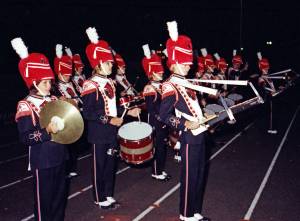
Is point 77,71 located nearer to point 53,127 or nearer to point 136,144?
point 136,144

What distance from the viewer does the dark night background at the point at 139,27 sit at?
17.6 metres

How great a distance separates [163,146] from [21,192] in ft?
8.98

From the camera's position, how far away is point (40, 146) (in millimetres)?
3637

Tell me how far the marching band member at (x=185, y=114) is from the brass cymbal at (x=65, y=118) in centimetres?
116

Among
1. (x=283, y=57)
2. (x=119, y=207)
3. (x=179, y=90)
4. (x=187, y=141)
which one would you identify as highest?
(x=179, y=90)

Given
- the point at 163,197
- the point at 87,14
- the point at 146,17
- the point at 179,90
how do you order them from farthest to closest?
the point at 146,17, the point at 87,14, the point at 163,197, the point at 179,90

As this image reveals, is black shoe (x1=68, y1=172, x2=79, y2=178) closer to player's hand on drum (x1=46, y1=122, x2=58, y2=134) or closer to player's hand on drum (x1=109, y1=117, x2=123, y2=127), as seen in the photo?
player's hand on drum (x1=109, y1=117, x2=123, y2=127)

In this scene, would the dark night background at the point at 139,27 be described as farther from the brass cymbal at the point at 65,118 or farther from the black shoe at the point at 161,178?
A: the brass cymbal at the point at 65,118

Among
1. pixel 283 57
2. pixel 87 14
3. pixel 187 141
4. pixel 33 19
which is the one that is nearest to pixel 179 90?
pixel 187 141

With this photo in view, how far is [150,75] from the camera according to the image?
277 inches

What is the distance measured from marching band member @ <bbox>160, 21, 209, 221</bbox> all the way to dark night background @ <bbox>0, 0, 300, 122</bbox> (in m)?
11.2

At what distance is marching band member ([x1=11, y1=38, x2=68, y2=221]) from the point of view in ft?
11.5

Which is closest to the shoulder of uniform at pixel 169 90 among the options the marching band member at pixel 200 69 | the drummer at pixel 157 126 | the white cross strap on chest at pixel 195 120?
the white cross strap on chest at pixel 195 120

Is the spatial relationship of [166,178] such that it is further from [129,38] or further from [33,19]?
[129,38]
